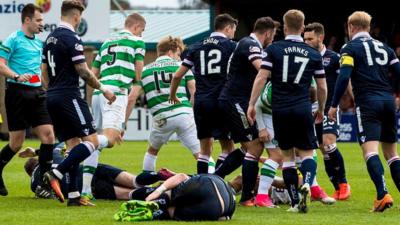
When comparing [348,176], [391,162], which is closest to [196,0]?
[348,176]

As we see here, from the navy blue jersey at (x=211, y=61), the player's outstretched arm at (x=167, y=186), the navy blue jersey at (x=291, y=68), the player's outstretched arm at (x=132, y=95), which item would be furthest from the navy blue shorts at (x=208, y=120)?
the player's outstretched arm at (x=167, y=186)

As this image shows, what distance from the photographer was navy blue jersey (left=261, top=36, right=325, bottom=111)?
38.1 ft

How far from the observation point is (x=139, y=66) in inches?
525

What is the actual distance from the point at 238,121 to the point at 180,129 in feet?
5.98

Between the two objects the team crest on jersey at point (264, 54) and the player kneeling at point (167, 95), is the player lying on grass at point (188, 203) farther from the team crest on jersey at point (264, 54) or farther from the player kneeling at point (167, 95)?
the player kneeling at point (167, 95)

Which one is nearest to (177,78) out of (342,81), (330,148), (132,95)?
(132,95)

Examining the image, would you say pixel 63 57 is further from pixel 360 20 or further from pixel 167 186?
pixel 360 20

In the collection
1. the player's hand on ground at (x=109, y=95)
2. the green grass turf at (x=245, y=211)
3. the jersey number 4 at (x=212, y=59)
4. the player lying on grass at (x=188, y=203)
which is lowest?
the green grass turf at (x=245, y=211)

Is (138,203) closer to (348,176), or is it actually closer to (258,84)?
(258,84)

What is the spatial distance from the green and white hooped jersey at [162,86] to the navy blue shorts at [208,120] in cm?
84

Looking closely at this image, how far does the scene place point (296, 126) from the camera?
11.6m

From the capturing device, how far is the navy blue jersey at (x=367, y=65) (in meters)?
12.0

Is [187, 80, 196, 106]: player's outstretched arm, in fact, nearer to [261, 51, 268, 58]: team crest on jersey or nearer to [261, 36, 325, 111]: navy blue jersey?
[261, 51, 268, 58]: team crest on jersey

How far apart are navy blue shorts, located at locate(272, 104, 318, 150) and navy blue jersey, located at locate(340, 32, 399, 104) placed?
744mm
